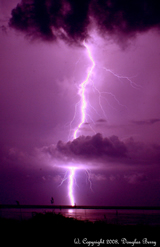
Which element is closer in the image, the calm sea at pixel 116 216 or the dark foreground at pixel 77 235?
the dark foreground at pixel 77 235

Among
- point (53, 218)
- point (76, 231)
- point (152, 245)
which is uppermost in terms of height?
point (53, 218)

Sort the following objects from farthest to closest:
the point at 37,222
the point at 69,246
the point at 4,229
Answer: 1. the point at 37,222
2. the point at 4,229
3. the point at 69,246

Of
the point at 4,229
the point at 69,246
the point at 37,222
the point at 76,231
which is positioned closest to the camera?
the point at 69,246

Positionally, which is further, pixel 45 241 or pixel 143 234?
pixel 143 234

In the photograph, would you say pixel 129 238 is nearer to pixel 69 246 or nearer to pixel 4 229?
pixel 69 246

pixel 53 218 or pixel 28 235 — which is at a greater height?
pixel 53 218

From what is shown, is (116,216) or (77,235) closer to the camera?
(77,235)

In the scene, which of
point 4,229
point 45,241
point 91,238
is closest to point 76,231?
point 91,238

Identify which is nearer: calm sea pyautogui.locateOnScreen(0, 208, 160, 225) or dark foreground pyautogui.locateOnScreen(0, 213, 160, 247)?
dark foreground pyautogui.locateOnScreen(0, 213, 160, 247)
